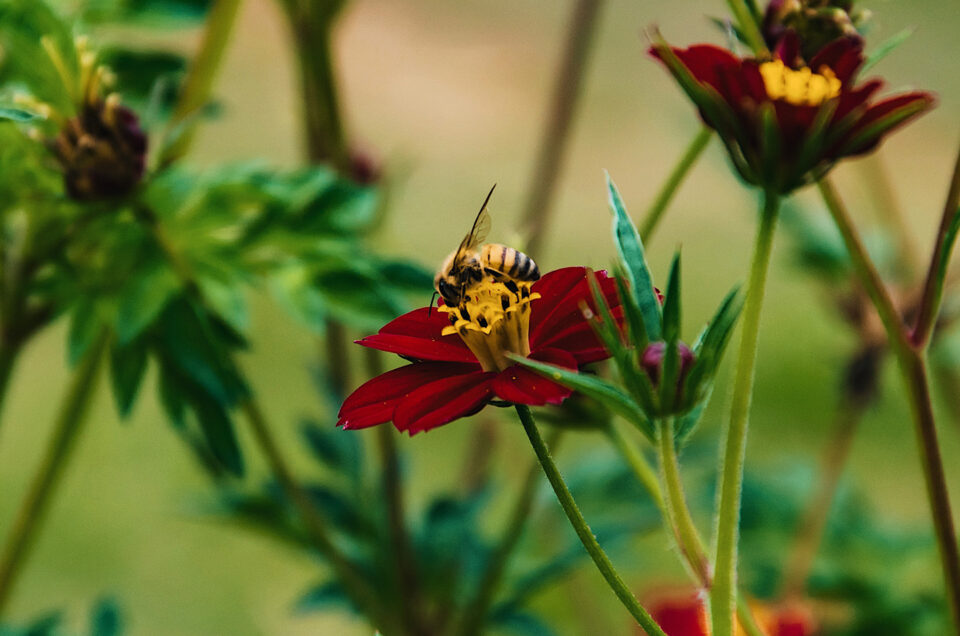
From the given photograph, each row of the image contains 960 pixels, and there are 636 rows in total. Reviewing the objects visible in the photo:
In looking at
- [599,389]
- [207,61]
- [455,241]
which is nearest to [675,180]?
[599,389]

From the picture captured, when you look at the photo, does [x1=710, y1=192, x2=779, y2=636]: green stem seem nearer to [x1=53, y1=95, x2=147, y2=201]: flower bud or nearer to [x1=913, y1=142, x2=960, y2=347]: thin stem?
[x1=913, y1=142, x2=960, y2=347]: thin stem

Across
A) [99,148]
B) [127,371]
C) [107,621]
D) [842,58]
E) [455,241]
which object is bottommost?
[455,241]

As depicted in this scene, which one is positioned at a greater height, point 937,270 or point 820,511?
point 937,270

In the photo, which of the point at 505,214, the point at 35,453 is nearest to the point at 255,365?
the point at 35,453

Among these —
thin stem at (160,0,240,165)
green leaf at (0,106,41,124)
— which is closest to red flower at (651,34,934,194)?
green leaf at (0,106,41,124)

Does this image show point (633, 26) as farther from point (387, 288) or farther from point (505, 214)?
point (387, 288)

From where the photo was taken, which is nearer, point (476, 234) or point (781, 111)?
point (781, 111)

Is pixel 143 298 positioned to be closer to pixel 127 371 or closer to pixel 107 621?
pixel 127 371
